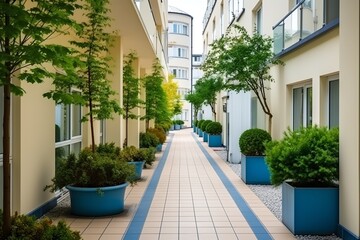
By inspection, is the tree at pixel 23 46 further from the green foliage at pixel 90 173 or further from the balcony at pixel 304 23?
the balcony at pixel 304 23

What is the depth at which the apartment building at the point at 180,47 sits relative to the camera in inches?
2249

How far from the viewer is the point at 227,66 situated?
12.3 m

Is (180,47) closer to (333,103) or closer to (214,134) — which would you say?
(214,134)

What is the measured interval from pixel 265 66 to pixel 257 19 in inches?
179

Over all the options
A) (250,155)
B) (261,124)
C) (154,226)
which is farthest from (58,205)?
(261,124)

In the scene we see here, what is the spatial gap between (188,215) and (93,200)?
165 centimetres

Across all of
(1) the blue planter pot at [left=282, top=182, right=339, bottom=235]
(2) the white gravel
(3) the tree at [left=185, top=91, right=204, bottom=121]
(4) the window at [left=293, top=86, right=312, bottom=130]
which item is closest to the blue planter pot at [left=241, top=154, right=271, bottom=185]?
(2) the white gravel

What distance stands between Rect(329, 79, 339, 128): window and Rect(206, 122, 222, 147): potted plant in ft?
53.0

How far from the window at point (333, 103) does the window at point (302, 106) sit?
121cm

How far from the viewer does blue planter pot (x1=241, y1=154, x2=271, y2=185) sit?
37.2 ft

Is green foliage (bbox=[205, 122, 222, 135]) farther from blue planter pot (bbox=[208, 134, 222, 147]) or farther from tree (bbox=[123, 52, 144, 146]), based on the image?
tree (bbox=[123, 52, 144, 146])

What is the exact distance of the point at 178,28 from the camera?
190ft

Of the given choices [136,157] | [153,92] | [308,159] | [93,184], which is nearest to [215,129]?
[153,92]

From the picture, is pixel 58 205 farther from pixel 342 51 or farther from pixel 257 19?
pixel 257 19
